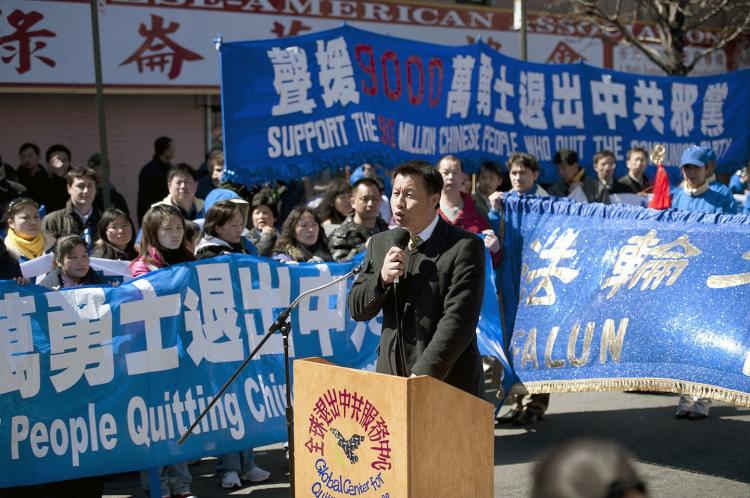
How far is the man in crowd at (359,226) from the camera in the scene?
7649 mm

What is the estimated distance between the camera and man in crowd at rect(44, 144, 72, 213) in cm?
1100

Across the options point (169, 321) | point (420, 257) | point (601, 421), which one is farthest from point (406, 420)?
point (601, 421)

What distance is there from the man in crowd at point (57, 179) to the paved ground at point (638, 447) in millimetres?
4664

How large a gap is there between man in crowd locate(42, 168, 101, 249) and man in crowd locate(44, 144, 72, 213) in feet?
8.18

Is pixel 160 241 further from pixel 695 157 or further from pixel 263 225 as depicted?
pixel 695 157

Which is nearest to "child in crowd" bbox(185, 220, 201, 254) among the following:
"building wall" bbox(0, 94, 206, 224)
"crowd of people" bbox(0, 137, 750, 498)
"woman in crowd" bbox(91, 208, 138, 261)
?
"crowd of people" bbox(0, 137, 750, 498)

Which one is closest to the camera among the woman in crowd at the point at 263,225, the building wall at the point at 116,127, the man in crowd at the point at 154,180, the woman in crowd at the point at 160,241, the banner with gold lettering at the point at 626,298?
the banner with gold lettering at the point at 626,298

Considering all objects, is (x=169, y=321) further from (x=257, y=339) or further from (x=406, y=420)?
(x=406, y=420)

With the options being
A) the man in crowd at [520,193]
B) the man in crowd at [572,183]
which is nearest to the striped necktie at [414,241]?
the man in crowd at [520,193]

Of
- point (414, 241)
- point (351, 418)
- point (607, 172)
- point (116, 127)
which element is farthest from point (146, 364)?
point (116, 127)

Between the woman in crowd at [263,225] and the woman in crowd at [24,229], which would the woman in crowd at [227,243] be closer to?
the woman in crowd at [24,229]

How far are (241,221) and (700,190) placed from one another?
12.7 feet

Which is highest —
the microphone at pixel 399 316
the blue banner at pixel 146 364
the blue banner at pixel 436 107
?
the blue banner at pixel 436 107

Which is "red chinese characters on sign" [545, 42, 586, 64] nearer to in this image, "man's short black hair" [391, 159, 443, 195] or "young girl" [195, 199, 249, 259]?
"young girl" [195, 199, 249, 259]
